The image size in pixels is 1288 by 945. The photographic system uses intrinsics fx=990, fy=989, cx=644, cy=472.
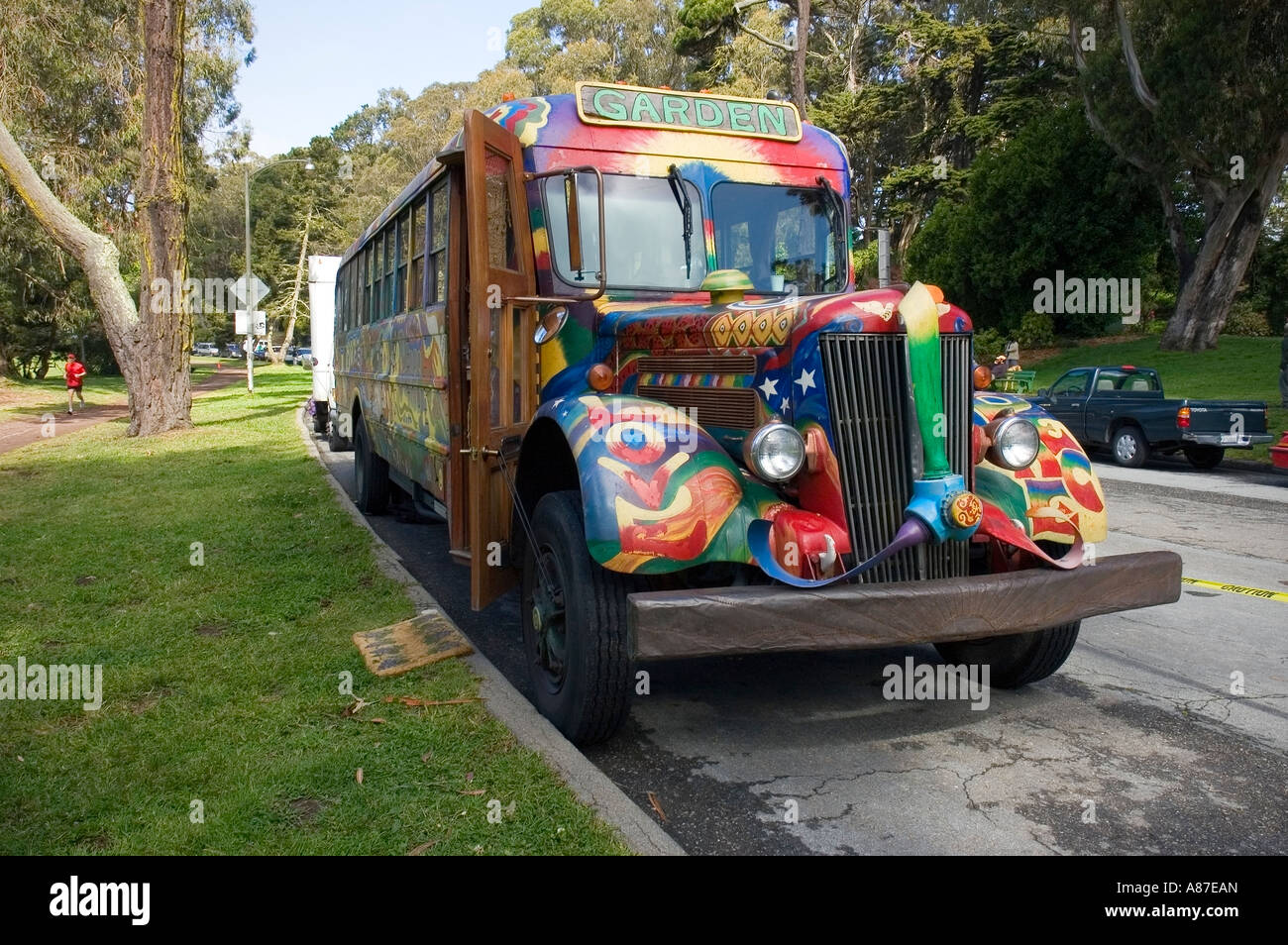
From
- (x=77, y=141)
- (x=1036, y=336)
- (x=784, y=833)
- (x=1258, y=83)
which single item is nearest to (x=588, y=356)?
(x=784, y=833)

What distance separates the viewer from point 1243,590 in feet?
23.9

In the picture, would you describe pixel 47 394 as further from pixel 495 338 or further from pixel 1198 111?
pixel 1198 111

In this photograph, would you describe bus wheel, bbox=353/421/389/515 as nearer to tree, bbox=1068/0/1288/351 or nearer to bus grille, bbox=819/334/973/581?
bus grille, bbox=819/334/973/581

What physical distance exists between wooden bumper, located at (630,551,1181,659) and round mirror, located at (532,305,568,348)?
6.74ft

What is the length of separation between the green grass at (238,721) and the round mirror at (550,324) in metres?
1.85

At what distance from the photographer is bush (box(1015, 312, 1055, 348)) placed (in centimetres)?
3027

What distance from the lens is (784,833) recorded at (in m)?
3.64

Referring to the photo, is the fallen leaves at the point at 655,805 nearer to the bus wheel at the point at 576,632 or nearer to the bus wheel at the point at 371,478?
the bus wheel at the point at 576,632

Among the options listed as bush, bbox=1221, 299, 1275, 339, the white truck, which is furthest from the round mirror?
bush, bbox=1221, 299, 1275, 339

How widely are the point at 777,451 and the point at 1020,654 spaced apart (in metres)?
1.89

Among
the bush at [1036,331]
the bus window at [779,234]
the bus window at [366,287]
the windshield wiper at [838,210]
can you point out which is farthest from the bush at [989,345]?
the bus window at [779,234]

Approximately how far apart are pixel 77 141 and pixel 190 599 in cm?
2893

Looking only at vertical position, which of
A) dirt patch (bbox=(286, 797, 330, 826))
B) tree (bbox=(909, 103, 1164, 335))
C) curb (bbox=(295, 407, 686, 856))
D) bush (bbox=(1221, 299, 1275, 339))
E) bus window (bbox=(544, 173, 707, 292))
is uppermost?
tree (bbox=(909, 103, 1164, 335))
